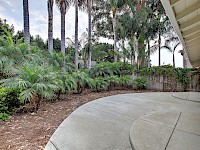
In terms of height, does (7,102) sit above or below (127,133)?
above

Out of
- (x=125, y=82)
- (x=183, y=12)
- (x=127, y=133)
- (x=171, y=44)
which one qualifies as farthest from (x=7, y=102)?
(x=171, y=44)

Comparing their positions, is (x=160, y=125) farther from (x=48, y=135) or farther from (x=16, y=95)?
(x=16, y=95)

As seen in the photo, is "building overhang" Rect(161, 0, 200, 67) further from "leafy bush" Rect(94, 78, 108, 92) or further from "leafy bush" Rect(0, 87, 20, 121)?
"leafy bush" Rect(94, 78, 108, 92)

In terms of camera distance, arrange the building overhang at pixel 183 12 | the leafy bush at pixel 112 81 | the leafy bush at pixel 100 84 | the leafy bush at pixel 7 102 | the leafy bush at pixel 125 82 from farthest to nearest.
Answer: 1. the leafy bush at pixel 125 82
2. the leafy bush at pixel 112 81
3. the leafy bush at pixel 100 84
4. the leafy bush at pixel 7 102
5. the building overhang at pixel 183 12

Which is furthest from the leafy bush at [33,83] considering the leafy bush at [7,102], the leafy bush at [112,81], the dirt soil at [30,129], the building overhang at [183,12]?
the leafy bush at [112,81]

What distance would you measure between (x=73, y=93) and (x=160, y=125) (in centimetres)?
521

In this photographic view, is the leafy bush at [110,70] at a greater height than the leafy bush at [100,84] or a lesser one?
greater

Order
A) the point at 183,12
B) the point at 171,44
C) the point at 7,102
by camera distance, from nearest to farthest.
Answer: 1. the point at 183,12
2. the point at 7,102
3. the point at 171,44

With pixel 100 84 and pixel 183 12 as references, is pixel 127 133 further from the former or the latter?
pixel 100 84

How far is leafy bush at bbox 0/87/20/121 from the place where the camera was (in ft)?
12.8

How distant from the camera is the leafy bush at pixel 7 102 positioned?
389 cm

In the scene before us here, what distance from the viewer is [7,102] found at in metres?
4.18

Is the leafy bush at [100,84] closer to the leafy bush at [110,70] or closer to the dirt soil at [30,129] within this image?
the leafy bush at [110,70]

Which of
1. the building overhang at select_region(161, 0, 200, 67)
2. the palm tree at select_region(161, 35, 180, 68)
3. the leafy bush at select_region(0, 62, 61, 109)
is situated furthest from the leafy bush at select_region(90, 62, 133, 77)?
the palm tree at select_region(161, 35, 180, 68)
